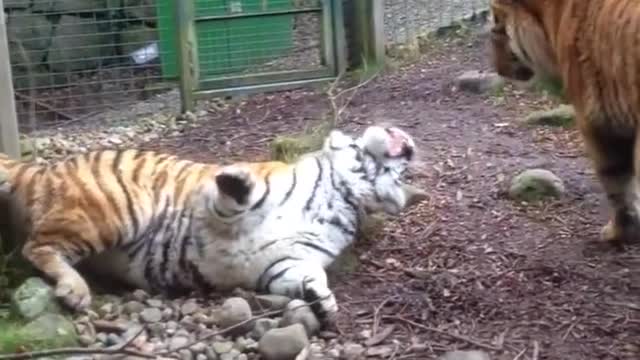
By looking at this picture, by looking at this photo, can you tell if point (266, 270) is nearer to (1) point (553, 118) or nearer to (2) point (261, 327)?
(2) point (261, 327)

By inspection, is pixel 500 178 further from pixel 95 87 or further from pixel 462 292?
pixel 95 87

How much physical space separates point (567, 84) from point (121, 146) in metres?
2.95

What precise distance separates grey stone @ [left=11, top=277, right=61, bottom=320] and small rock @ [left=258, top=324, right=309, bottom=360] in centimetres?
63

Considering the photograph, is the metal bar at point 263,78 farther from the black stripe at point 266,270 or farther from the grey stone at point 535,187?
the black stripe at point 266,270

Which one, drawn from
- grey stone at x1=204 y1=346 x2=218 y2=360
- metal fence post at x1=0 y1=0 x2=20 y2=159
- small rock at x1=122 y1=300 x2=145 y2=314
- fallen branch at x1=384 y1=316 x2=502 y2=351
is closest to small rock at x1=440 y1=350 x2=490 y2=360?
fallen branch at x1=384 y1=316 x2=502 y2=351

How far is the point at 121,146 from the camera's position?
6.27 metres

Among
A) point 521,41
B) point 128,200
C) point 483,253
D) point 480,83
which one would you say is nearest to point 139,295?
point 128,200

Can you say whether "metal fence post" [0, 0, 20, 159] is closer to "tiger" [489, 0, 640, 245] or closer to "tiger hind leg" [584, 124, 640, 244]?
"tiger" [489, 0, 640, 245]

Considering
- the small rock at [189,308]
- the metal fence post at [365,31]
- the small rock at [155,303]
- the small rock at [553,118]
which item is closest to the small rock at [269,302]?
the small rock at [189,308]

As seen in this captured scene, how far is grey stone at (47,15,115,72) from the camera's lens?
7.20 metres

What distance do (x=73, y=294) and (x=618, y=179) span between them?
183cm

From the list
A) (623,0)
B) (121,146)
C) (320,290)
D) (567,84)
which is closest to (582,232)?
(567,84)

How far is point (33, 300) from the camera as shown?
3336 millimetres

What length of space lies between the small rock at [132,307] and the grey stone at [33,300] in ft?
0.67
